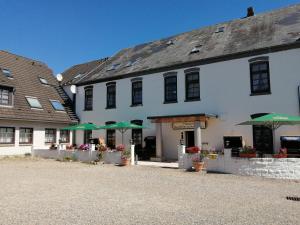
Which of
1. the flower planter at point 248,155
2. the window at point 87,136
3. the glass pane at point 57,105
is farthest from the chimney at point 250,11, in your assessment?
the glass pane at point 57,105

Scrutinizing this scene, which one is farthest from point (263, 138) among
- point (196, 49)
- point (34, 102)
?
point (34, 102)

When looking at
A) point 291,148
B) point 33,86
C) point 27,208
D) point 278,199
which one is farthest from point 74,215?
point 33,86

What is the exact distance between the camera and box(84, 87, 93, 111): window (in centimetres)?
2382

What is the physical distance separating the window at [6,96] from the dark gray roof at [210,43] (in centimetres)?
590

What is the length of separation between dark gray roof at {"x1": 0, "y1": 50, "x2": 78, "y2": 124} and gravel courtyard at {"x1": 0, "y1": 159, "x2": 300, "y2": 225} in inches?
350

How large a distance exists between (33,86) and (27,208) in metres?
18.0

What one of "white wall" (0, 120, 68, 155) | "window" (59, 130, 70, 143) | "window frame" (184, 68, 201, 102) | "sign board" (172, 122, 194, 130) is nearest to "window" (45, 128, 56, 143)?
"white wall" (0, 120, 68, 155)

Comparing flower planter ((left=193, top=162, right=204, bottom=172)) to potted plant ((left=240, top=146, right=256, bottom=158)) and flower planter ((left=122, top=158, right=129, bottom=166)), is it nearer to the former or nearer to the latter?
potted plant ((left=240, top=146, right=256, bottom=158))

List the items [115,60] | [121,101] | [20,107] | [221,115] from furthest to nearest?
[115,60], [121,101], [20,107], [221,115]

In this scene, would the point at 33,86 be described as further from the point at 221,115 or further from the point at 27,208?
the point at 27,208

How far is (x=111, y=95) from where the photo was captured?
73.7ft

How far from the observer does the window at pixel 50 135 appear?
22219 millimetres

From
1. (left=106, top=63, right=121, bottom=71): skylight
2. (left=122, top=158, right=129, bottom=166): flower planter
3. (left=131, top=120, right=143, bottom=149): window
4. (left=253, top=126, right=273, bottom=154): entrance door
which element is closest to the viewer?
(left=253, top=126, right=273, bottom=154): entrance door

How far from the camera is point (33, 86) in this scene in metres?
23.2
